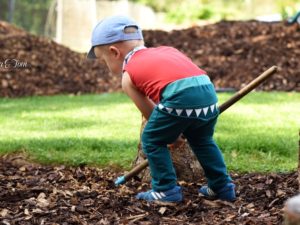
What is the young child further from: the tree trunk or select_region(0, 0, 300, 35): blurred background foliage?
select_region(0, 0, 300, 35): blurred background foliage

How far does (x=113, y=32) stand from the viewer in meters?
4.29

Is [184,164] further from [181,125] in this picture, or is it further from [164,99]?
[164,99]

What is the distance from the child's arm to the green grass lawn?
1.29 metres

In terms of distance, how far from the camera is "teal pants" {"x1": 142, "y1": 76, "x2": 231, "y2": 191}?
13.4 feet

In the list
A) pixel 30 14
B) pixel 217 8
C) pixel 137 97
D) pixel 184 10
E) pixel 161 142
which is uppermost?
pixel 137 97

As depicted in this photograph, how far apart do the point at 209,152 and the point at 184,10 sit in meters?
26.0

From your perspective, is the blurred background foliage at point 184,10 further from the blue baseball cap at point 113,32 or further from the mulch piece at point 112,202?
the blue baseball cap at point 113,32

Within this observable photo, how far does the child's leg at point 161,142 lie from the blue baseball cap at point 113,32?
1.71ft

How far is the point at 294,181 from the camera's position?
4672mm

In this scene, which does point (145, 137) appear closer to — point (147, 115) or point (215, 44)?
point (147, 115)

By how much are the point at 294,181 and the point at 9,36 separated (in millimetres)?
8733

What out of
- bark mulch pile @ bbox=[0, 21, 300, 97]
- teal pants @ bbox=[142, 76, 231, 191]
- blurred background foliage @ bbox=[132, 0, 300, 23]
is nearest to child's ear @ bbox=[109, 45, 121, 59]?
teal pants @ bbox=[142, 76, 231, 191]

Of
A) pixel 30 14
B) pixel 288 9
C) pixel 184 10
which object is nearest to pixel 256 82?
pixel 30 14

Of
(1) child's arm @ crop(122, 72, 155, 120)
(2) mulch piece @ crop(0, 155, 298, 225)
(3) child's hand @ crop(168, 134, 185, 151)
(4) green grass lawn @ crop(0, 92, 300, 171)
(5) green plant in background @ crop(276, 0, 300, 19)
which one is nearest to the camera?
(2) mulch piece @ crop(0, 155, 298, 225)
